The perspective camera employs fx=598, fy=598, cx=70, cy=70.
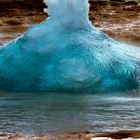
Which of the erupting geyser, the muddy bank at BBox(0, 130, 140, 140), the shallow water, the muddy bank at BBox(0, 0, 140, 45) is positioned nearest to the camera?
the muddy bank at BBox(0, 130, 140, 140)

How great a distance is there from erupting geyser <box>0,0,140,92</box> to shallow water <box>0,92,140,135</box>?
0.22 m

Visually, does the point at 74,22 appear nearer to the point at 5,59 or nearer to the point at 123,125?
the point at 5,59

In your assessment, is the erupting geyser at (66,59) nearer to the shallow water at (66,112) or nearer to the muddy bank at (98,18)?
the shallow water at (66,112)

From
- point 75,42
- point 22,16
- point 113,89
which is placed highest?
point 75,42

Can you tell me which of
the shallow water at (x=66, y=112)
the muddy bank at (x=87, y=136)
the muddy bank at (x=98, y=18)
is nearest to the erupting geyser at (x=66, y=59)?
the shallow water at (x=66, y=112)

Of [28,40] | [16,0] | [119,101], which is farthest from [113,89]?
[16,0]

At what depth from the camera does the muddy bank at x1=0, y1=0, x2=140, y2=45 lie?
1380 cm

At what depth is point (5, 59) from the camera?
7012 millimetres

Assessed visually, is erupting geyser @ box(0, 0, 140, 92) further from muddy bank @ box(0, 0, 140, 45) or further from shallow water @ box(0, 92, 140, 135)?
muddy bank @ box(0, 0, 140, 45)

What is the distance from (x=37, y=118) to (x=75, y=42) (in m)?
1.82

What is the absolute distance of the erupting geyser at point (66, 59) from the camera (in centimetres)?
666

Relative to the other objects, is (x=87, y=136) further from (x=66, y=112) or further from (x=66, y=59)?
(x=66, y=59)

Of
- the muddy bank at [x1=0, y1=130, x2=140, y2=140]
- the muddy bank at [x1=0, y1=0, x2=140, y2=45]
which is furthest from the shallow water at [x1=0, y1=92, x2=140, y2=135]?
the muddy bank at [x1=0, y1=0, x2=140, y2=45]

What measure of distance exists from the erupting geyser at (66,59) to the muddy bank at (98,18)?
5.59m
